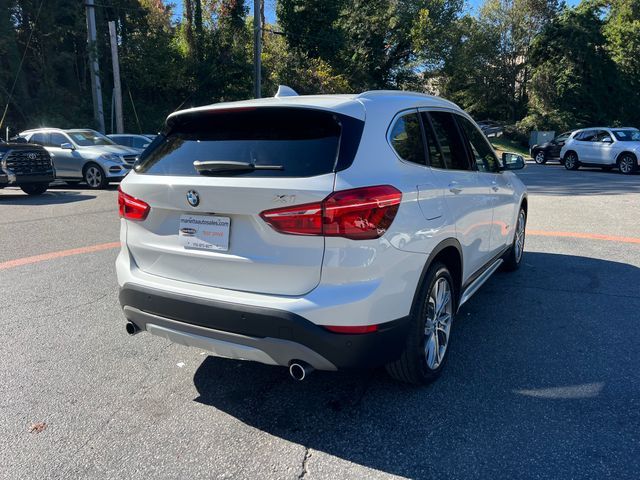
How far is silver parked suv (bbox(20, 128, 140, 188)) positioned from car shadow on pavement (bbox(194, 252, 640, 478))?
490 inches

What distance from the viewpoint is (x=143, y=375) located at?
3641mm

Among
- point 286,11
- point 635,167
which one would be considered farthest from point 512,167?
point 286,11

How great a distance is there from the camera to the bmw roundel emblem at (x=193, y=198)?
297 centimetres

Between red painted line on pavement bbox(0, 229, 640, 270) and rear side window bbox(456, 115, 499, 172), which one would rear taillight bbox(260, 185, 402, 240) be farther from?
red painted line on pavement bbox(0, 229, 640, 270)

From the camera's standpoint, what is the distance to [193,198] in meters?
2.98

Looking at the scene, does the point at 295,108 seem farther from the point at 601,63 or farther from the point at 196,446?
the point at 601,63

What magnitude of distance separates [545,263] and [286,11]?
31611 millimetres

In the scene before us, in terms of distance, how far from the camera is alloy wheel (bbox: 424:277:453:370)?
339 centimetres

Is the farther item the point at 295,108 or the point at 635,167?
the point at 635,167

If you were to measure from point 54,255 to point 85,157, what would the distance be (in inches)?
355

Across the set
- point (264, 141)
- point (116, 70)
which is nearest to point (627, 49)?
point (116, 70)

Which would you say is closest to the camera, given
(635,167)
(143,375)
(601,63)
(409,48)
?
(143,375)

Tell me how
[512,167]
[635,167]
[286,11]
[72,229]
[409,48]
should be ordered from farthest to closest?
[409,48] → [286,11] → [635,167] → [72,229] → [512,167]

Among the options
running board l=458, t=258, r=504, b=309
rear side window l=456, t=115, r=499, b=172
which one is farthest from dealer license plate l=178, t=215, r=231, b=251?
rear side window l=456, t=115, r=499, b=172
